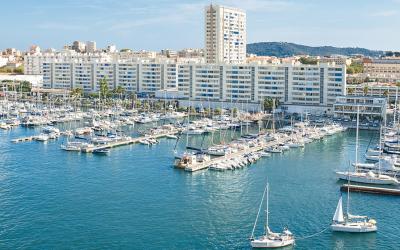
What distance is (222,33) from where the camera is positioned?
44406 mm

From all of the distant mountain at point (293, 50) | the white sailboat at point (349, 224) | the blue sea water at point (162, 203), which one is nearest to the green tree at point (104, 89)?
the blue sea water at point (162, 203)

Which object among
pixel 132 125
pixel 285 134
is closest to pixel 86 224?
pixel 285 134

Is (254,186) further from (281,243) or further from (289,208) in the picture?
(281,243)

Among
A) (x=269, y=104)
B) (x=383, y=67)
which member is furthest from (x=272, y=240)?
(x=383, y=67)

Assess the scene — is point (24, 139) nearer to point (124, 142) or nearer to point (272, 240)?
point (124, 142)

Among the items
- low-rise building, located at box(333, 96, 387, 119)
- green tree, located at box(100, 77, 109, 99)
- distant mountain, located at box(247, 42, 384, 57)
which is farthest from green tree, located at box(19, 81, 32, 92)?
distant mountain, located at box(247, 42, 384, 57)

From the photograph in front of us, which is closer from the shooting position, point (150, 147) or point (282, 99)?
point (150, 147)

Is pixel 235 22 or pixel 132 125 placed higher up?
pixel 235 22

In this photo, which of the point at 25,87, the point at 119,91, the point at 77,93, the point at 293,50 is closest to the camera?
the point at 119,91

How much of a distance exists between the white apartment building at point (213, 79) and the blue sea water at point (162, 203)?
12.5m

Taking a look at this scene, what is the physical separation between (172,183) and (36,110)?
63.4 ft

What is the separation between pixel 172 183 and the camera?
58.3ft

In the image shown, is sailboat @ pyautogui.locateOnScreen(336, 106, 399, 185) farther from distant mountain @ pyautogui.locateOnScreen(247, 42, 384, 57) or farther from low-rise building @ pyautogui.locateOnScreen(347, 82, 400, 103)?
distant mountain @ pyautogui.locateOnScreen(247, 42, 384, 57)

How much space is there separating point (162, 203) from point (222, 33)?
3051 centimetres
